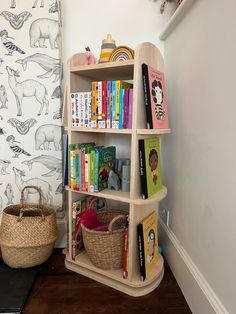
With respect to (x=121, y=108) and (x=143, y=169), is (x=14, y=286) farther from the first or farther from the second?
(x=121, y=108)

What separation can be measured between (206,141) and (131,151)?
14.7 inches

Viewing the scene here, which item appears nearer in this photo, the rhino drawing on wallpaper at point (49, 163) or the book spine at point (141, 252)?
the book spine at point (141, 252)

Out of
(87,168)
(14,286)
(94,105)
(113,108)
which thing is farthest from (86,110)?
(14,286)

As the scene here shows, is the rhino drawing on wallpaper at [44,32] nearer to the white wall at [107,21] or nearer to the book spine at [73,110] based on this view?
the white wall at [107,21]

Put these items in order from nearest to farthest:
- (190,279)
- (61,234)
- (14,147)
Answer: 1. (190,279)
2. (14,147)
3. (61,234)

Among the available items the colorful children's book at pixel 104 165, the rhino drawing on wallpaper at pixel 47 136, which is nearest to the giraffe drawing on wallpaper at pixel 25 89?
the rhino drawing on wallpaper at pixel 47 136

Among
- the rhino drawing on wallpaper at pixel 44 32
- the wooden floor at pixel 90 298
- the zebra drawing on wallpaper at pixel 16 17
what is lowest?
the wooden floor at pixel 90 298

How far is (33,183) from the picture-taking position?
1.73 metres

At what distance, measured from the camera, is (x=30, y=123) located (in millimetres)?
1665

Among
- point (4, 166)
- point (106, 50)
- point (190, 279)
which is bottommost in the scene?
point (190, 279)

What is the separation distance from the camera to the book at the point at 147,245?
130 centimetres

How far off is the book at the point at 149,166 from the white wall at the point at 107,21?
85cm

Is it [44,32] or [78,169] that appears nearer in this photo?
[78,169]

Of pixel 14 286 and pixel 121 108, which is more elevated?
pixel 121 108
